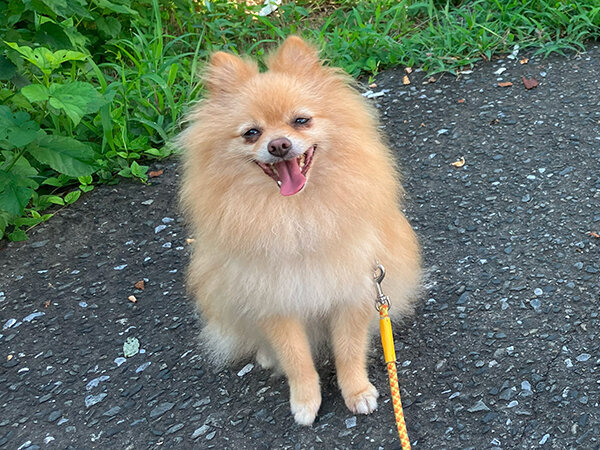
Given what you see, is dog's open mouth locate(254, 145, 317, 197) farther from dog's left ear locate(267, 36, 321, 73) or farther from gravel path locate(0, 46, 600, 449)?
gravel path locate(0, 46, 600, 449)

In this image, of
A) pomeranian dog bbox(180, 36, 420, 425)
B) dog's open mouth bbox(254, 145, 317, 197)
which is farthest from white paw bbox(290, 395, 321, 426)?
dog's open mouth bbox(254, 145, 317, 197)

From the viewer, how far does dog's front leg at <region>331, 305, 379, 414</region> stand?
2.44 meters

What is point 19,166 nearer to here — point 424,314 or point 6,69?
point 6,69

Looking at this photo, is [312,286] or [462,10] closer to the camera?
[312,286]

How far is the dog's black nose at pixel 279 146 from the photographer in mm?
2049

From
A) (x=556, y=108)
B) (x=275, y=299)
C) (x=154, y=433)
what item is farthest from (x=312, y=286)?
(x=556, y=108)

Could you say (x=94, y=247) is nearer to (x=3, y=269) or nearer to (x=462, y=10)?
(x=3, y=269)

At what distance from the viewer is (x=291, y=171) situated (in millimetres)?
2125

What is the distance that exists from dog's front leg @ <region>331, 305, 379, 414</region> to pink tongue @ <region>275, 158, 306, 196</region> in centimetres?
57

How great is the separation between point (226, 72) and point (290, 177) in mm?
464

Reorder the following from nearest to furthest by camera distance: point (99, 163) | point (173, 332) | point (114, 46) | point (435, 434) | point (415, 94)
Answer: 1. point (435, 434)
2. point (173, 332)
3. point (99, 163)
4. point (415, 94)
5. point (114, 46)

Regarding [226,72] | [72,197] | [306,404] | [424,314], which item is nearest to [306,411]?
[306,404]

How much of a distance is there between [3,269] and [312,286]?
2261mm

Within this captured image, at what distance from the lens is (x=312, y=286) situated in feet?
7.29
